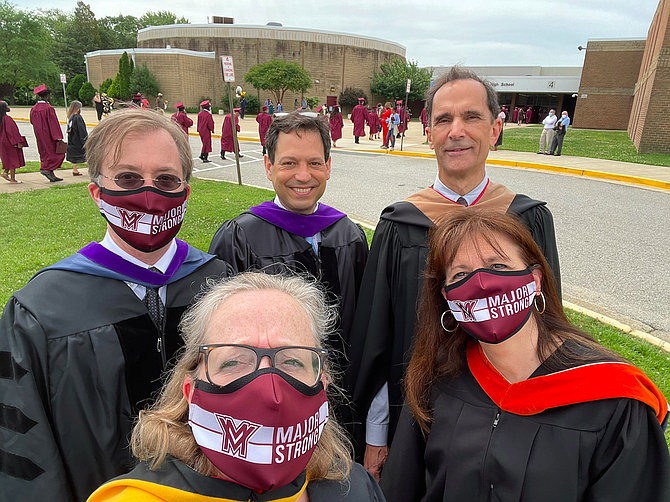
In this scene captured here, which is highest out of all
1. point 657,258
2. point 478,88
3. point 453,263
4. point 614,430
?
point 478,88

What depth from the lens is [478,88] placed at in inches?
94.7

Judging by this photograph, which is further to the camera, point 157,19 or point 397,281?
point 157,19

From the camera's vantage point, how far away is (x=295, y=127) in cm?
263

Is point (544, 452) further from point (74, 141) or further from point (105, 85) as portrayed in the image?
point (105, 85)

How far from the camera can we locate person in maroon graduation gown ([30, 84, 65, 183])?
36.3 ft

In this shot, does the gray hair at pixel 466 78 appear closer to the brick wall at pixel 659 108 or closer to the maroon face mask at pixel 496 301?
the maroon face mask at pixel 496 301

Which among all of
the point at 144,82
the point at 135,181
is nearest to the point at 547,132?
the point at 135,181

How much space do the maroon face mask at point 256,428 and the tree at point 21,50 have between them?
5843 centimetres

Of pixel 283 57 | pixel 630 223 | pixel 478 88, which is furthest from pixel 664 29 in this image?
pixel 283 57

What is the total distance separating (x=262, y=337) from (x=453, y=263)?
855 mm

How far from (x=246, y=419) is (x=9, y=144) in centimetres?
1245

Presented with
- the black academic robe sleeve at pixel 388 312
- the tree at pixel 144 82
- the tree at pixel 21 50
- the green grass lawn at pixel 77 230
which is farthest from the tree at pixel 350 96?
the black academic robe sleeve at pixel 388 312

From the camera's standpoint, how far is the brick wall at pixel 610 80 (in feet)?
114

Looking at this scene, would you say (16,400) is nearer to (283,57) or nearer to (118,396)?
(118,396)
